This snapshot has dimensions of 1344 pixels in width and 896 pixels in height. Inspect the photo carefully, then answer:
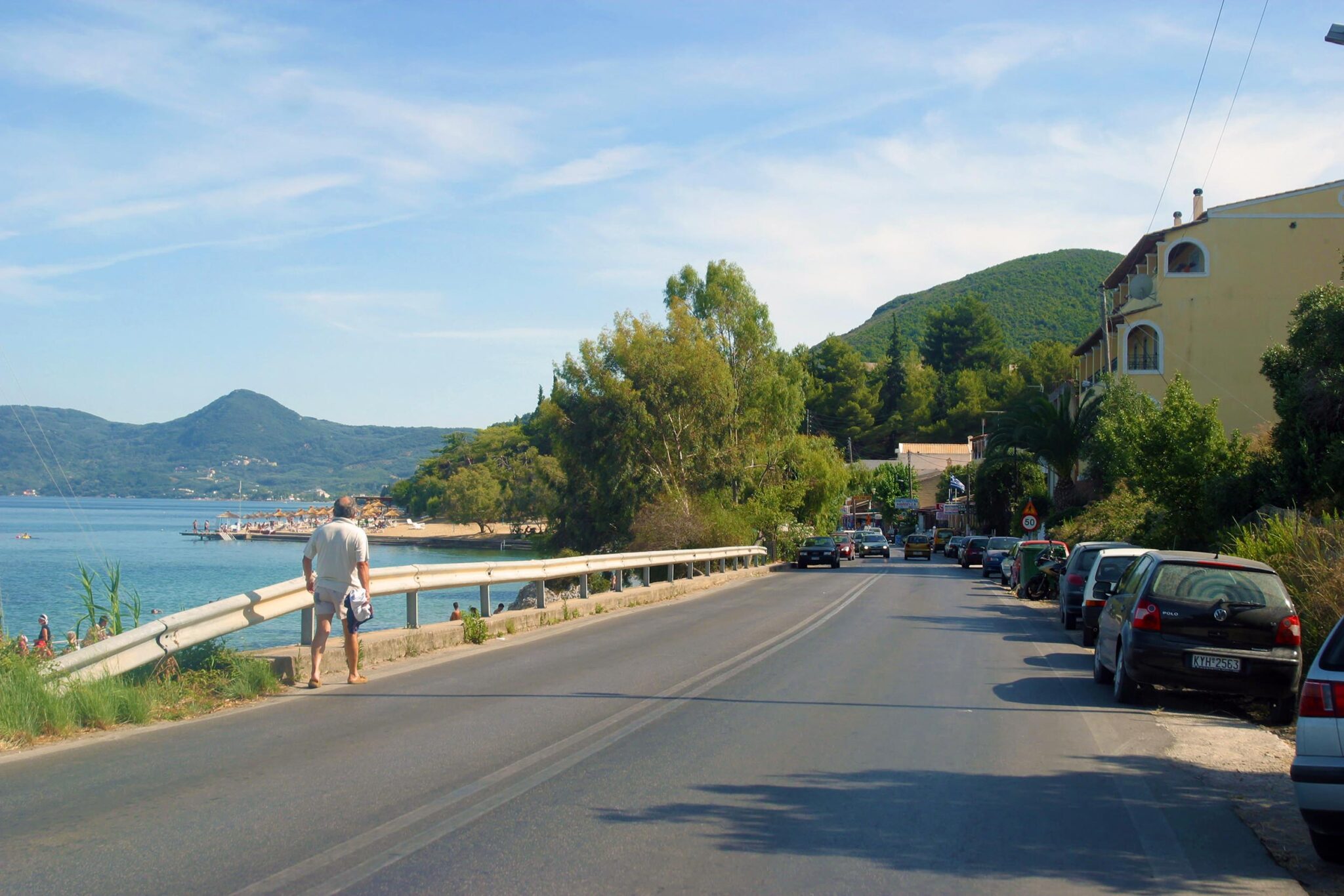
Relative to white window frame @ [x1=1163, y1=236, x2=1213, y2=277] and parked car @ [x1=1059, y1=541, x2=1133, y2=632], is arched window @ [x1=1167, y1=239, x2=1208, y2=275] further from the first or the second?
parked car @ [x1=1059, y1=541, x2=1133, y2=632]

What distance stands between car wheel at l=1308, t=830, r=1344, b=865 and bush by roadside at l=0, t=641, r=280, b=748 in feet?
28.1

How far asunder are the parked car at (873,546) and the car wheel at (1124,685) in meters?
53.9

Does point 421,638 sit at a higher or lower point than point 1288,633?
lower

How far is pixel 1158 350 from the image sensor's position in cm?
5238

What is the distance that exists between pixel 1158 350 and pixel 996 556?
17.0 m

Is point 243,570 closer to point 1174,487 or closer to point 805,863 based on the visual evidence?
point 1174,487

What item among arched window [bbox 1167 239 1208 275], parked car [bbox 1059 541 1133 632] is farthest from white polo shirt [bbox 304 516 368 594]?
arched window [bbox 1167 239 1208 275]

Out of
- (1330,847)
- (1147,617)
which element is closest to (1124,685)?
(1147,617)

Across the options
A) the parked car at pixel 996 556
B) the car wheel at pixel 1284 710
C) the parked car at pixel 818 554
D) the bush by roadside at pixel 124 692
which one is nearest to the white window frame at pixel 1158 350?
the parked car at pixel 996 556

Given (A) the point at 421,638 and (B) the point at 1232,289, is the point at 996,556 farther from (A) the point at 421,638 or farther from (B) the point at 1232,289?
(A) the point at 421,638

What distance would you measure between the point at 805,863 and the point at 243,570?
7116 centimetres

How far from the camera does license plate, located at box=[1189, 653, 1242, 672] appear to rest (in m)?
10.9

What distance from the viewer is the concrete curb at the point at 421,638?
11.6 metres

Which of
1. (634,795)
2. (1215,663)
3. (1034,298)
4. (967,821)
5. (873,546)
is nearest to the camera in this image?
(967,821)
